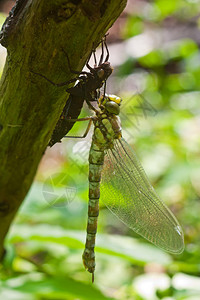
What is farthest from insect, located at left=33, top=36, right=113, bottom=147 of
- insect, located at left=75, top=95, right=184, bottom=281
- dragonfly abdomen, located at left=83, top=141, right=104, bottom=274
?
dragonfly abdomen, located at left=83, top=141, right=104, bottom=274

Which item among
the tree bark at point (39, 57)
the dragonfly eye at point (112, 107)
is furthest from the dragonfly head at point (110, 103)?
the tree bark at point (39, 57)

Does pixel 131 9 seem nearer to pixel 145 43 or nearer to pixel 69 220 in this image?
pixel 145 43

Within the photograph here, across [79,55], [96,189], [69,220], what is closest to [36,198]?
[69,220]

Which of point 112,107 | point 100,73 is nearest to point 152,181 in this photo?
point 112,107

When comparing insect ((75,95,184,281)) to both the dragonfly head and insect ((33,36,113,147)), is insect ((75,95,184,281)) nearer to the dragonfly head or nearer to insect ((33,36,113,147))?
the dragonfly head

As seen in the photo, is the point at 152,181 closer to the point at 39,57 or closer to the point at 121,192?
the point at 121,192

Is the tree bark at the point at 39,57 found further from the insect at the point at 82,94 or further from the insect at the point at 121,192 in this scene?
the insect at the point at 121,192
